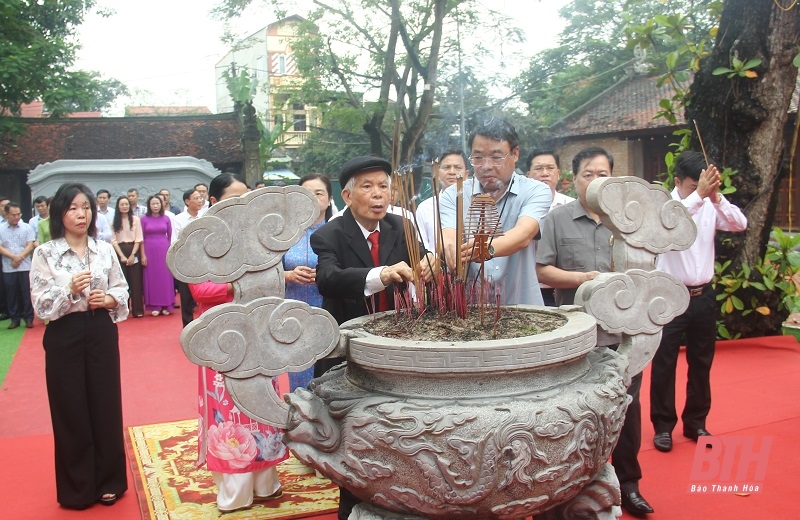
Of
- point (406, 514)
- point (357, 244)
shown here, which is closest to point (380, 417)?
point (406, 514)

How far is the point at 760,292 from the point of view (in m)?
5.66

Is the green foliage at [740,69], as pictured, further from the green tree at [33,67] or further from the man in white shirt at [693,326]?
the green tree at [33,67]

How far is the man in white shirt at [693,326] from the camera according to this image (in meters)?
3.72

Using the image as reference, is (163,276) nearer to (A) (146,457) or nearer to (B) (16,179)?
(A) (146,457)

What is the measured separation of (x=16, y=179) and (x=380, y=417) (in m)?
15.9

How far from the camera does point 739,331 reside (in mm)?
5824

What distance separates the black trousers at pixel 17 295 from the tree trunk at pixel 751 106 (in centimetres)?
735

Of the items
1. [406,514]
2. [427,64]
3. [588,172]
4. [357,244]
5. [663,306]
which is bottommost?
[406,514]

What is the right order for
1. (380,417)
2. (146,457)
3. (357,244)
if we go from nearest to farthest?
(380,417), (357,244), (146,457)

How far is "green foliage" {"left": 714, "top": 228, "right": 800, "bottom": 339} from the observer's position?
5.62 metres

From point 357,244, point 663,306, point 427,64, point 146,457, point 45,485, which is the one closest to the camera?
point 663,306

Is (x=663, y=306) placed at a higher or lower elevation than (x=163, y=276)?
higher

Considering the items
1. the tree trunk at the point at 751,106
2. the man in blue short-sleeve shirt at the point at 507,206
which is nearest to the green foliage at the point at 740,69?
the tree trunk at the point at 751,106

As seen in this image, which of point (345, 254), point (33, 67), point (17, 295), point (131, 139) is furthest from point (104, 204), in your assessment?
point (131, 139)
